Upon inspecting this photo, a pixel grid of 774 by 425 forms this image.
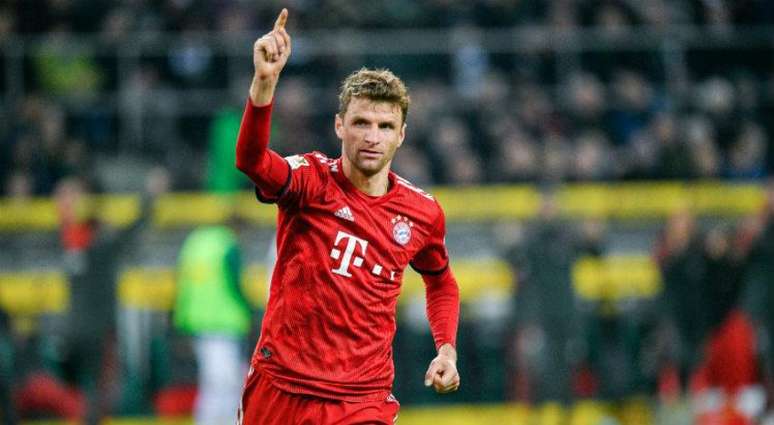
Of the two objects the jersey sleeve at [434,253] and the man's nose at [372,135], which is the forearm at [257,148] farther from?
the jersey sleeve at [434,253]

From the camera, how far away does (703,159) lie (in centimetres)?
1441

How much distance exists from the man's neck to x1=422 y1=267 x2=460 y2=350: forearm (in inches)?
23.6

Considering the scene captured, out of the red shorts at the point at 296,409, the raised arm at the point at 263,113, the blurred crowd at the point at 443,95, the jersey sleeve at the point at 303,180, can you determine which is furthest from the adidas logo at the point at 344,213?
the blurred crowd at the point at 443,95

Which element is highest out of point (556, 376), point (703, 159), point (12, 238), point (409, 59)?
point (409, 59)

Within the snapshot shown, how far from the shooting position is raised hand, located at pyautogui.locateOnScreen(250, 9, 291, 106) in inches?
173

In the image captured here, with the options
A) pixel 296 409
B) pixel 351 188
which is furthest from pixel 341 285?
pixel 296 409

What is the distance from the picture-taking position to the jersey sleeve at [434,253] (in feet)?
18.0

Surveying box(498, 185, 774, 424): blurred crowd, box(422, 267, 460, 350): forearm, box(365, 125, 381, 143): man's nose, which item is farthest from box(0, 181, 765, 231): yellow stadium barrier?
box(365, 125, 381, 143): man's nose

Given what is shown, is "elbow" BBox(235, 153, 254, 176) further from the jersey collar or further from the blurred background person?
the blurred background person

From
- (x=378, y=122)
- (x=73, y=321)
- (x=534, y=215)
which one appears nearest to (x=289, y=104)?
(x=534, y=215)

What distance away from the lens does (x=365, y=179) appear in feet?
17.1

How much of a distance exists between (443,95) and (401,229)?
31.5 ft

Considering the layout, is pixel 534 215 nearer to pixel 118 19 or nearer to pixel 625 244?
pixel 625 244

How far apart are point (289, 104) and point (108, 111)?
6.44 feet
